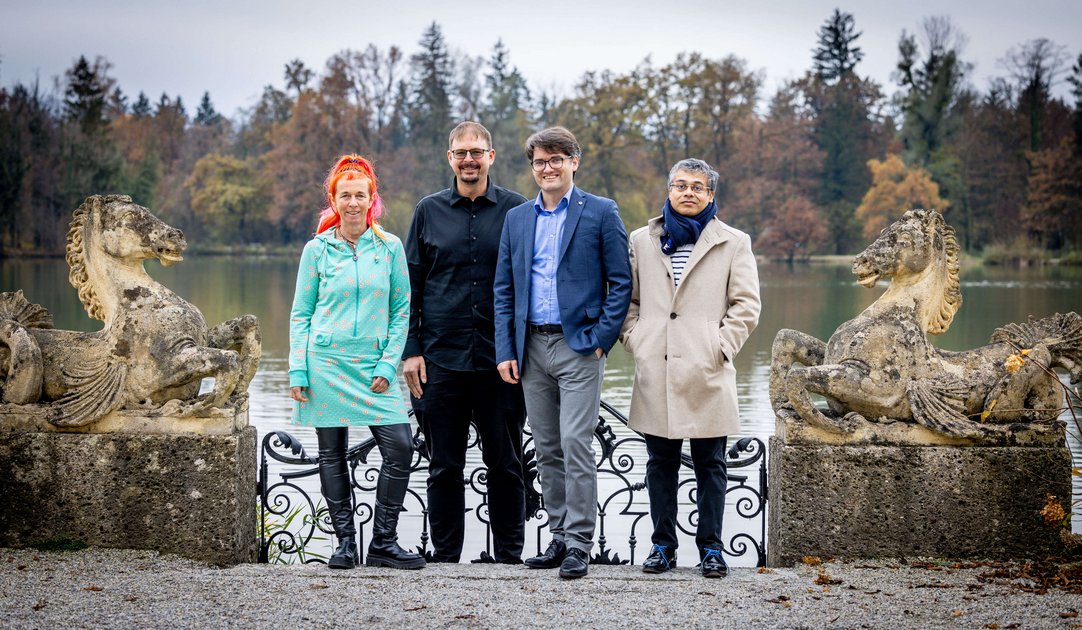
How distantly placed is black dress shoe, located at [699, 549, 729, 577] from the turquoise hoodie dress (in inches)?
51.8

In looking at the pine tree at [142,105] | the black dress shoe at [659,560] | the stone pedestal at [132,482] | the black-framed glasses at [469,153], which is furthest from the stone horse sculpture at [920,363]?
the pine tree at [142,105]

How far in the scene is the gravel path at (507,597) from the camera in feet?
12.7

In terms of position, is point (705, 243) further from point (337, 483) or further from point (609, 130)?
point (609, 130)

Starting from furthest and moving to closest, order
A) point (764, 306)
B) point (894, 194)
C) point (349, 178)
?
point (894, 194) < point (764, 306) < point (349, 178)

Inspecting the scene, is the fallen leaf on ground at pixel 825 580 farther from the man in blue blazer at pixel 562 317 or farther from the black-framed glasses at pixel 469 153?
the black-framed glasses at pixel 469 153

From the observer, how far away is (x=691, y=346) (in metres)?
4.52

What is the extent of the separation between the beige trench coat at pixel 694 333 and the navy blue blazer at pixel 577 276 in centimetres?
15

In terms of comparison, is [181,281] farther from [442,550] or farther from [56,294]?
[442,550]

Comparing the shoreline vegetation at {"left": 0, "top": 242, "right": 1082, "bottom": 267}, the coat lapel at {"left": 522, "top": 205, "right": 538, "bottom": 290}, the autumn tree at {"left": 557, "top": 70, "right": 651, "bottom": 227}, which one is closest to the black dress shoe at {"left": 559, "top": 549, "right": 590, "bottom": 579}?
the coat lapel at {"left": 522, "top": 205, "right": 538, "bottom": 290}

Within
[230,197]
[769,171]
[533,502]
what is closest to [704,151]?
[769,171]

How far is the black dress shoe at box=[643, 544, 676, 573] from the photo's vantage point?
14.9ft

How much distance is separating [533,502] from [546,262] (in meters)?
1.39

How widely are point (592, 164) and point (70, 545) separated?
4141cm

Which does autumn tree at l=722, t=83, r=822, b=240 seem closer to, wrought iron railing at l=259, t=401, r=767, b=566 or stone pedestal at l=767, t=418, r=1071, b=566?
wrought iron railing at l=259, t=401, r=767, b=566
